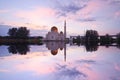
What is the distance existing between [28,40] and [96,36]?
41.2ft

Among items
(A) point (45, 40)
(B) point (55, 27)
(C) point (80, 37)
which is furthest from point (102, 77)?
(C) point (80, 37)

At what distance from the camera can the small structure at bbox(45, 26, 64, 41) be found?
193ft

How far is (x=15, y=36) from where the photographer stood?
6056cm

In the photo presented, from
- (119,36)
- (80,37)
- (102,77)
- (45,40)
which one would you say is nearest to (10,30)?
(45,40)

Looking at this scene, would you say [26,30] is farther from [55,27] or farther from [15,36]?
[55,27]

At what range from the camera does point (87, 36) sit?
202ft

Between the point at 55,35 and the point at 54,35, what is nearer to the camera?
the point at 54,35

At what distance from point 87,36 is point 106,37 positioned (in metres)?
3.54

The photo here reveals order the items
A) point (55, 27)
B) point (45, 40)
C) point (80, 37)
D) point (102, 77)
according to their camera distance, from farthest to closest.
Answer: point (80, 37), point (45, 40), point (55, 27), point (102, 77)

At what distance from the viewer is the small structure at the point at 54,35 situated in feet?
193

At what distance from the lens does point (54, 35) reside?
59.3 meters

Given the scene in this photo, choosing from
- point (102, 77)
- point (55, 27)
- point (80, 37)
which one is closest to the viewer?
point (102, 77)

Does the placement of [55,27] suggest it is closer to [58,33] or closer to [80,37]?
[58,33]

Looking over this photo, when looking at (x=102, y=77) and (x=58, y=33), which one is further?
(x=58, y=33)
